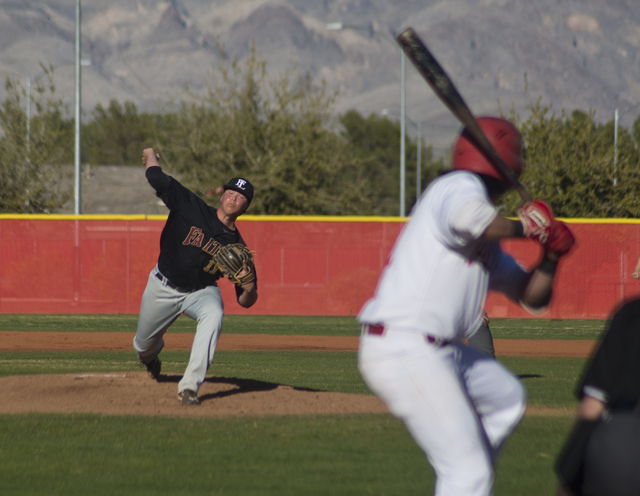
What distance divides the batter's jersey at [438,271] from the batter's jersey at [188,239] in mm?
3878

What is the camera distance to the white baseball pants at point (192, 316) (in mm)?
6539

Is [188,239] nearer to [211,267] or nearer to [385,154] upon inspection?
[211,267]

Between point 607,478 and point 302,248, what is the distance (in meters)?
15.2

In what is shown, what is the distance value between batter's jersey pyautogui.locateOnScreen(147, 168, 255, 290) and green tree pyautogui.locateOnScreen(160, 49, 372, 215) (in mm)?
19396

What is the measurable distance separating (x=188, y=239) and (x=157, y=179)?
61cm

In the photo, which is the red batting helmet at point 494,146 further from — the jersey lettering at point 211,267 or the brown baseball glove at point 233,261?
the jersey lettering at point 211,267

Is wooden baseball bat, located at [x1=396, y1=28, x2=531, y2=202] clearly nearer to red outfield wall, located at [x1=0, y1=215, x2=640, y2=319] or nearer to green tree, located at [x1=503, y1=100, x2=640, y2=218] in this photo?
red outfield wall, located at [x1=0, y1=215, x2=640, y2=319]

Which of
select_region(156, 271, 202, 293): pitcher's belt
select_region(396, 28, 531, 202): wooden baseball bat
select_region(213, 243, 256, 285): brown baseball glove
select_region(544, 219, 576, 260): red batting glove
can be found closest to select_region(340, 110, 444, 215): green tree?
select_region(156, 271, 202, 293): pitcher's belt

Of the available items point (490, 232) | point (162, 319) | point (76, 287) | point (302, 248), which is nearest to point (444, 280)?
point (490, 232)

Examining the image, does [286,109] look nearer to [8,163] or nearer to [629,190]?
[8,163]

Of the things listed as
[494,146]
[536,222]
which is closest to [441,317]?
[536,222]

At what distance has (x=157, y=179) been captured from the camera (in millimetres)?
6680

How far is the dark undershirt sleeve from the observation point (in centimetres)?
666

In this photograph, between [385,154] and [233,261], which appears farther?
[385,154]
